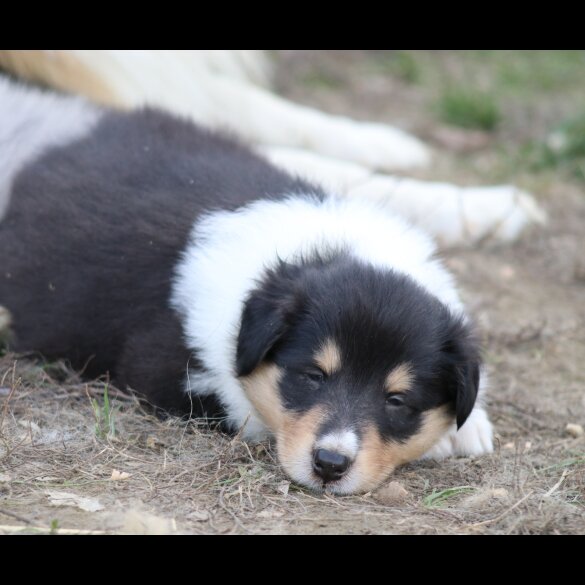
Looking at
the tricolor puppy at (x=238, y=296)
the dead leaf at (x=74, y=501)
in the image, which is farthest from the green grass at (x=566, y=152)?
the dead leaf at (x=74, y=501)

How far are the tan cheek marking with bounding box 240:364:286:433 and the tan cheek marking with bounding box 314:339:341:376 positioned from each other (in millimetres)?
231

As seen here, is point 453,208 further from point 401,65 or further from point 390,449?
point 401,65

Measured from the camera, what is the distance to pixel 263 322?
4.70m

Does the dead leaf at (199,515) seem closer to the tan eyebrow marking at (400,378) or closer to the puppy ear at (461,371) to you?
the tan eyebrow marking at (400,378)

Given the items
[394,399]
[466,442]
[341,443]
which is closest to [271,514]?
[341,443]

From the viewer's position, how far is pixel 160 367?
5.17 meters

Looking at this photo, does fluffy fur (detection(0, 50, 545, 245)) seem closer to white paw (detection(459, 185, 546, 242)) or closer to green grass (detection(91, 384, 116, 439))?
white paw (detection(459, 185, 546, 242))

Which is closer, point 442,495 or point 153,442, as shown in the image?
point 442,495

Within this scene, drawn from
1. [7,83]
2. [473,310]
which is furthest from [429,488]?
[7,83]

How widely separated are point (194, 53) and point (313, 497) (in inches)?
214

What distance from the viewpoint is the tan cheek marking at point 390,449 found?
4.47 metres

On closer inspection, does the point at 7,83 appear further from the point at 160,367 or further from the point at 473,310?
the point at 473,310

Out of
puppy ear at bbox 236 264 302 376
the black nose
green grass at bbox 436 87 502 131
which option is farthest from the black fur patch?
green grass at bbox 436 87 502 131

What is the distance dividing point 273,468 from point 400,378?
2.32 feet
